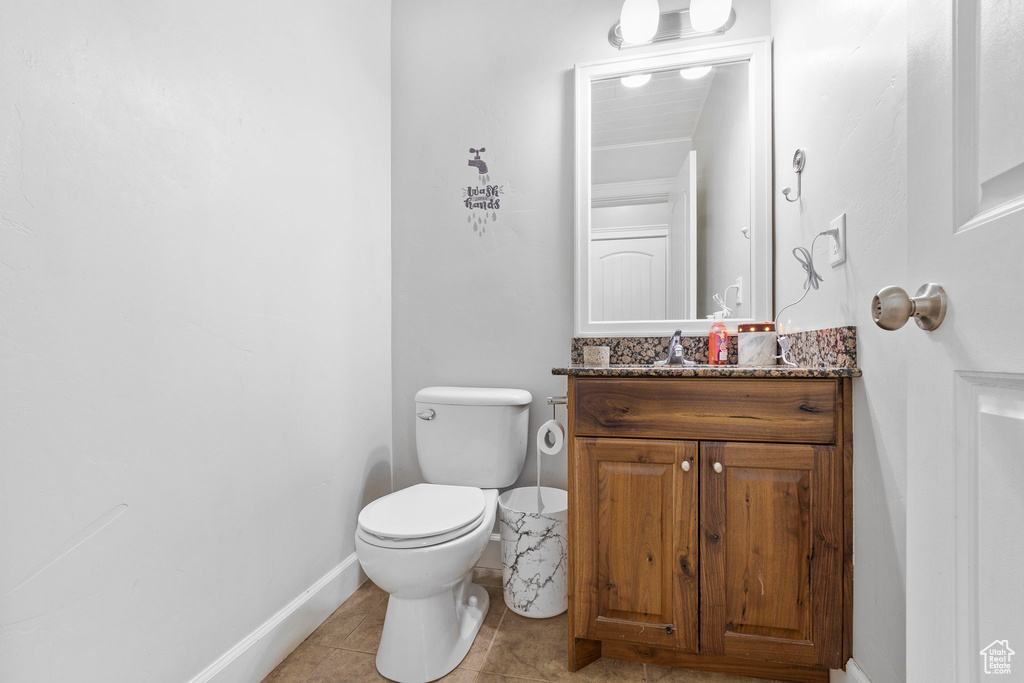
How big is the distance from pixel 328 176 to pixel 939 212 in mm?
1631

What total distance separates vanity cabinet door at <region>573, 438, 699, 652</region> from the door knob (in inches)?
29.7

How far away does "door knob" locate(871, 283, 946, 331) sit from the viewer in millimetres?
461

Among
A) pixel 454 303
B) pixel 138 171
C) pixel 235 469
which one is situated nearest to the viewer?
pixel 138 171

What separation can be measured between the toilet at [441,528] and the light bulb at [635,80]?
4.07 ft

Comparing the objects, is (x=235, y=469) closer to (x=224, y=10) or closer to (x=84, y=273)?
(x=84, y=273)

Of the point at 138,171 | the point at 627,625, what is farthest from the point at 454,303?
the point at 627,625

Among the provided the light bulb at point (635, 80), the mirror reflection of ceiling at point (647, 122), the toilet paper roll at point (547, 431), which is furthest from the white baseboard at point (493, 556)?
the light bulb at point (635, 80)

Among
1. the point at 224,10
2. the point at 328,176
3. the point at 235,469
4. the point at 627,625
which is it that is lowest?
the point at 627,625

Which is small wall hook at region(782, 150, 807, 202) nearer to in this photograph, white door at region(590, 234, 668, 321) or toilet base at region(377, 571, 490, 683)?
white door at region(590, 234, 668, 321)

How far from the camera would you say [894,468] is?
0.94 meters

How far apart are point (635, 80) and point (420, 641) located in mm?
2022

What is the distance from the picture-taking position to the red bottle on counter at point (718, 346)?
1567 millimetres

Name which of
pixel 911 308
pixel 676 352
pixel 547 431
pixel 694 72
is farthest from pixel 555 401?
pixel 694 72

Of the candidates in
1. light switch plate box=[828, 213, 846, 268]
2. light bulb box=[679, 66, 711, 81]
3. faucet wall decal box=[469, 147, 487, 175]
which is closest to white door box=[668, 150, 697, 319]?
light bulb box=[679, 66, 711, 81]
